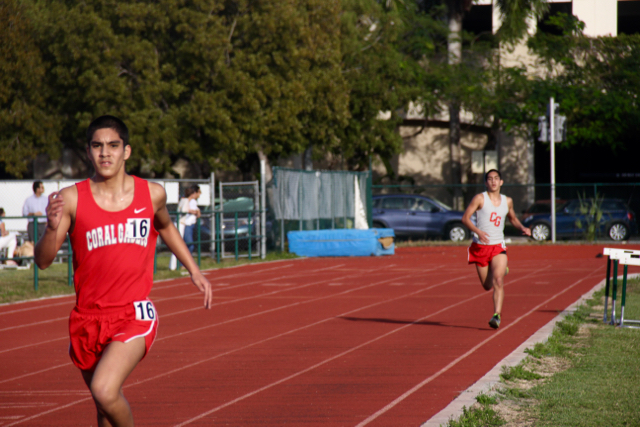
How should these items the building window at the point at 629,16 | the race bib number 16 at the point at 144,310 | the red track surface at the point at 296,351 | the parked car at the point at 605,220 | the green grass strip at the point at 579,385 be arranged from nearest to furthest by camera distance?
the race bib number 16 at the point at 144,310, the green grass strip at the point at 579,385, the red track surface at the point at 296,351, the parked car at the point at 605,220, the building window at the point at 629,16

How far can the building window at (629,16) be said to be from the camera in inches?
1566

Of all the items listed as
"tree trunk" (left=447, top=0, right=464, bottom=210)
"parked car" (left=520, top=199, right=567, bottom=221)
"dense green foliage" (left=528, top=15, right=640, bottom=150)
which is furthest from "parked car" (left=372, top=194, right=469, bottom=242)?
"dense green foliage" (left=528, top=15, right=640, bottom=150)

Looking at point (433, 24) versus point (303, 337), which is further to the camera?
point (433, 24)

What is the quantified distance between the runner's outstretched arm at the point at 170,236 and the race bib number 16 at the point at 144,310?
0.29 m

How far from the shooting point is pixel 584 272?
17.8 m

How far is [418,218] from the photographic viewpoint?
28969 millimetres

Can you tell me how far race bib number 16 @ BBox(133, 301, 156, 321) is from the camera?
4.18 meters

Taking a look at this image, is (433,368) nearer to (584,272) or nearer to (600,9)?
(584,272)

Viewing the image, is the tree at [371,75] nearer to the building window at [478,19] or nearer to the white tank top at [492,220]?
the building window at [478,19]

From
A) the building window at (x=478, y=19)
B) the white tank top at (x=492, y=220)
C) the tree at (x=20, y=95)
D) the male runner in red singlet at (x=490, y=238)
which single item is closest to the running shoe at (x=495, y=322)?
the male runner in red singlet at (x=490, y=238)

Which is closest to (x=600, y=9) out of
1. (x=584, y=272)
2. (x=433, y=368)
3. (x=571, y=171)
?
(x=571, y=171)

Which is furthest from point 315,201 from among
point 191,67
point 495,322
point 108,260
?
point 108,260

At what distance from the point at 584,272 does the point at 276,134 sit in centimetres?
1291

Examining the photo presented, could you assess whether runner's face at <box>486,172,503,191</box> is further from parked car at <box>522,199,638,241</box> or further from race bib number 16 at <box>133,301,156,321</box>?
parked car at <box>522,199,638,241</box>
